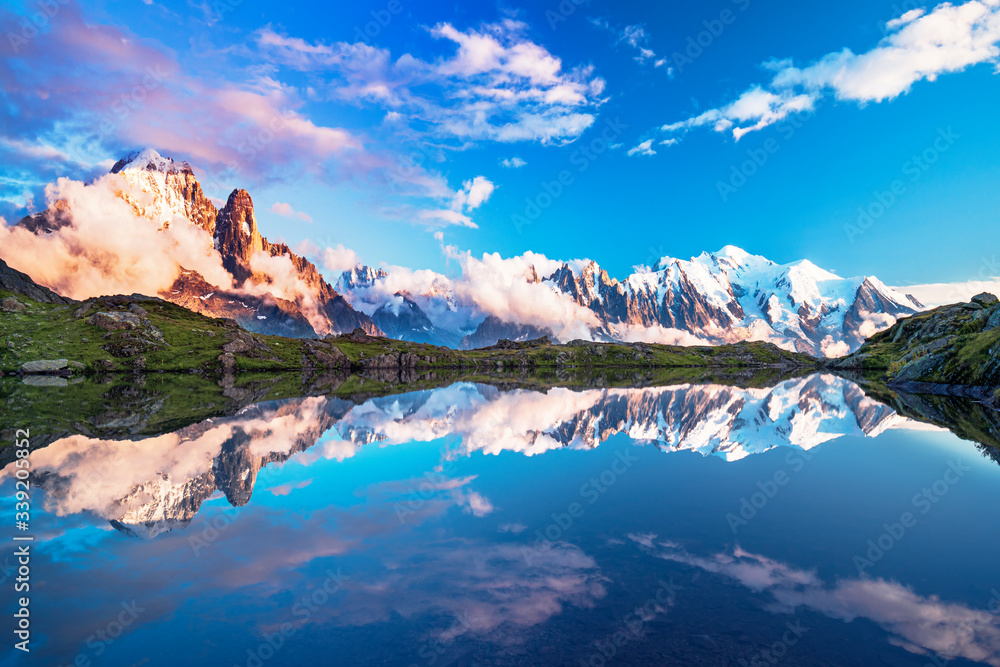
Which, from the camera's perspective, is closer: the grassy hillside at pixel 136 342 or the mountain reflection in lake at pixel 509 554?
the mountain reflection in lake at pixel 509 554

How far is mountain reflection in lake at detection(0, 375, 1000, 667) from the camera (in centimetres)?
1055

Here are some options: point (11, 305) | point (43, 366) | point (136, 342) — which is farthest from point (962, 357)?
point (11, 305)

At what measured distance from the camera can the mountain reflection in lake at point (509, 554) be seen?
1055 centimetres

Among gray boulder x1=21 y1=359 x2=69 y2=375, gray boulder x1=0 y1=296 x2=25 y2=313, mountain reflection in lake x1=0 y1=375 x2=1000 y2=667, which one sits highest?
gray boulder x1=0 y1=296 x2=25 y2=313

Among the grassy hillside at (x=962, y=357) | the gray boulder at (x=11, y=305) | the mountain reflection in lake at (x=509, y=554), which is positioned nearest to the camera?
the mountain reflection in lake at (x=509, y=554)

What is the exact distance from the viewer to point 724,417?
50.9m

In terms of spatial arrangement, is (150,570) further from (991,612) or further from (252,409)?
(252,409)

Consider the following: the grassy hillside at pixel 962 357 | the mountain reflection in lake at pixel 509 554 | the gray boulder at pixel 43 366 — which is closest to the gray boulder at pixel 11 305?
the gray boulder at pixel 43 366

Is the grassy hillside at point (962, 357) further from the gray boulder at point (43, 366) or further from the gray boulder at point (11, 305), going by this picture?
the gray boulder at point (11, 305)

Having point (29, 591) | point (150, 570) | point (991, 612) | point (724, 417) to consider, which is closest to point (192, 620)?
point (150, 570)

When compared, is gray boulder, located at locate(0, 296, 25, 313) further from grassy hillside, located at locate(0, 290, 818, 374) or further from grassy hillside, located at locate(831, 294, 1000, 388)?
grassy hillside, located at locate(831, 294, 1000, 388)

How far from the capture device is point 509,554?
1570 cm

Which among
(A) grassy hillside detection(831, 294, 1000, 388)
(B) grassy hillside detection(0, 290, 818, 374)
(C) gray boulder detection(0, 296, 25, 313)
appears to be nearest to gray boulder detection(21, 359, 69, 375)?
(B) grassy hillside detection(0, 290, 818, 374)

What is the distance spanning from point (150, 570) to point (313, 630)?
764 cm
